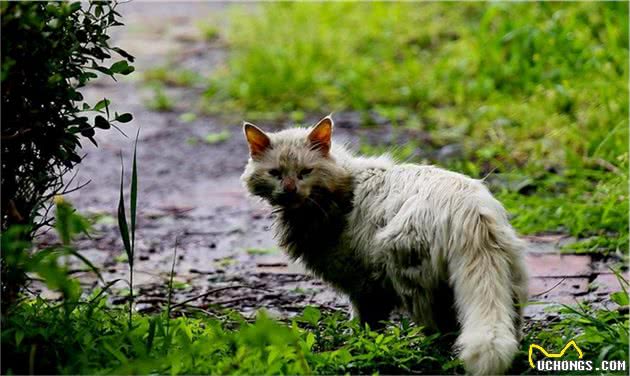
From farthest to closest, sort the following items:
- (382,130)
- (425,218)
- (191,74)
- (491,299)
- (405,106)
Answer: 1. (191,74)
2. (405,106)
3. (382,130)
4. (425,218)
5. (491,299)

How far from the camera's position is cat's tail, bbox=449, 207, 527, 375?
309cm

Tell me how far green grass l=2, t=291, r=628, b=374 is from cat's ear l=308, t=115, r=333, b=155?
756 millimetres

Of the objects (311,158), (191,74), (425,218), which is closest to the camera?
(425,218)

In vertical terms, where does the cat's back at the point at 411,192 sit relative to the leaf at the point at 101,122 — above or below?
below

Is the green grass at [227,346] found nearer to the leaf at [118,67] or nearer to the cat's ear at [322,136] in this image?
the cat's ear at [322,136]

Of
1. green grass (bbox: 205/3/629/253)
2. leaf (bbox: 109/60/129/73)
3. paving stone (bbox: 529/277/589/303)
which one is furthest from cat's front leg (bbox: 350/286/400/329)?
green grass (bbox: 205/3/629/253)

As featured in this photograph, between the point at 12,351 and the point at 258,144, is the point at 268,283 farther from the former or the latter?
the point at 12,351

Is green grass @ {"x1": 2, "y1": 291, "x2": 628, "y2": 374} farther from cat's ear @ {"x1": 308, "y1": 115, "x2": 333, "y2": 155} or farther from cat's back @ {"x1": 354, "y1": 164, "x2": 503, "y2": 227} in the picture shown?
cat's ear @ {"x1": 308, "y1": 115, "x2": 333, "y2": 155}

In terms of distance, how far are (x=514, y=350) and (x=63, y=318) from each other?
61.1 inches

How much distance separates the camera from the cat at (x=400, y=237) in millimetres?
3371

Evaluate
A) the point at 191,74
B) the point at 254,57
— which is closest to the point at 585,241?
the point at 254,57

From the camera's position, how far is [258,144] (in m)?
4.20

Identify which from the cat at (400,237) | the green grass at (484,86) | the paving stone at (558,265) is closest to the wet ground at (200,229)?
the paving stone at (558,265)

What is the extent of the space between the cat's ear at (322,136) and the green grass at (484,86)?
5.69ft
